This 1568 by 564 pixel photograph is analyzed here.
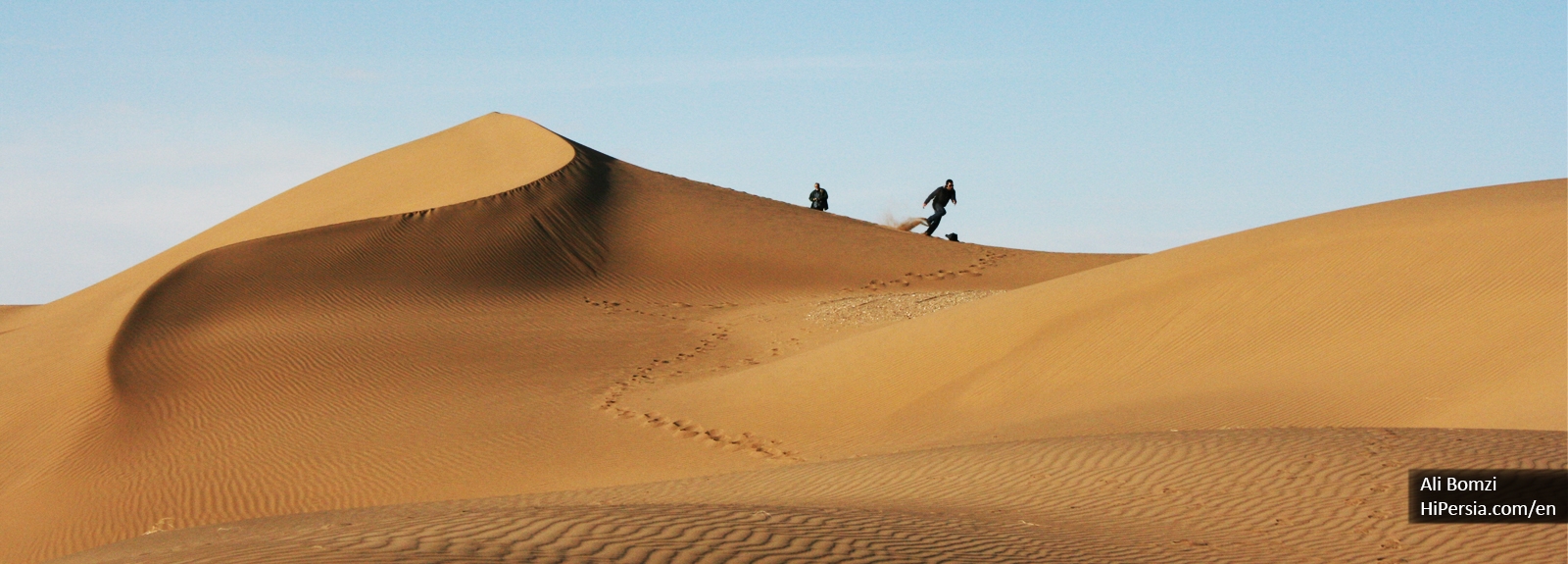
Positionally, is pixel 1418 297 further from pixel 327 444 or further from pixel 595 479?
pixel 327 444

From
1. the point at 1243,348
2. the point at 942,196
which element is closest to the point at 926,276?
the point at 942,196

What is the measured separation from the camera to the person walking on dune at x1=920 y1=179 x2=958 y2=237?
103 ft

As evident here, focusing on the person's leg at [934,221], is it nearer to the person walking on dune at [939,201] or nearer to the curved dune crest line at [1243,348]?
the person walking on dune at [939,201]

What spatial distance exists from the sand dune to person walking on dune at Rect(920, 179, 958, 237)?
1989cm

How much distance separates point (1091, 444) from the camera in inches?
436

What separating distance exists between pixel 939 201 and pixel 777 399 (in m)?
15.6

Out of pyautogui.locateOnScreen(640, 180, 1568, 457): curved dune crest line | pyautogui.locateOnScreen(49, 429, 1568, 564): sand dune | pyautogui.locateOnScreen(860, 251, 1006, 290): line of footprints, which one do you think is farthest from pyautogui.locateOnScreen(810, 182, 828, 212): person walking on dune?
pyautogui.locateOnScreen(49, 429, 1568, 564): sand dune

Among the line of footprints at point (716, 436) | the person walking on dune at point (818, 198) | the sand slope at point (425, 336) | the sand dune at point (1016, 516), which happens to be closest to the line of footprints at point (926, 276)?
the sand slope at point (425, 336)

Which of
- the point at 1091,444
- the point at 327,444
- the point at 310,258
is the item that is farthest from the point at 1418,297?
the point at 310,258

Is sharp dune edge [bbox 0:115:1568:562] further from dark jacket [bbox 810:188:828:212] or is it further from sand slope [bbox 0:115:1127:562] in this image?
dark jacket [bbox 810:188:828:212]

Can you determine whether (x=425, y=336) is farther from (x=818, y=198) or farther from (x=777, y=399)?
(x=818, y=198)

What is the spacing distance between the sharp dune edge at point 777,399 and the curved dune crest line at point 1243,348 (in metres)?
0.05

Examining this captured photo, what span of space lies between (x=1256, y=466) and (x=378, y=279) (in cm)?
1882

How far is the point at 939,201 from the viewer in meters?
32.1
